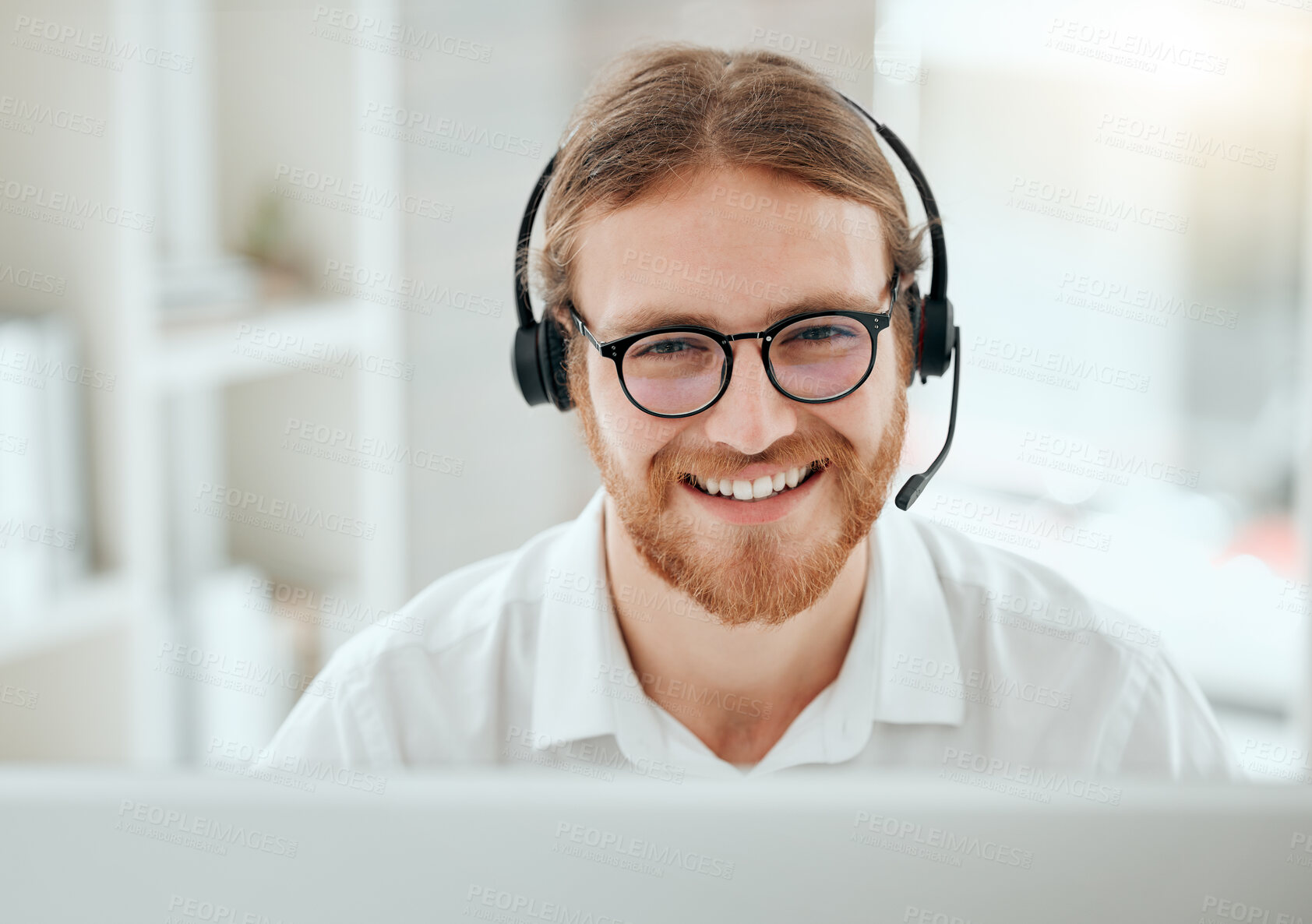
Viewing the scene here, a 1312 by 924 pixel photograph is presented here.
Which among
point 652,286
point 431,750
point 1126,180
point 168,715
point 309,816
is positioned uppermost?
point 1126,180

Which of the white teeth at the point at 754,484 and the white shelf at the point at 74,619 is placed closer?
the white teeth at the point at 754,484

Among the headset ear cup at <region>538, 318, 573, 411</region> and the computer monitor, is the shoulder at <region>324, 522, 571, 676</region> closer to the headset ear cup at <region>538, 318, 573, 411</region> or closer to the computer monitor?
the headset ear cup at <region>538, 318, 573, 411</region>

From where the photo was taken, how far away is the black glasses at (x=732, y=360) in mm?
925

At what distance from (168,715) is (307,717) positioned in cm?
76

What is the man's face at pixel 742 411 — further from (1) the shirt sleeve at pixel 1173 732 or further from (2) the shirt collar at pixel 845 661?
(1) the shirt sleeve at pixel 1173 732

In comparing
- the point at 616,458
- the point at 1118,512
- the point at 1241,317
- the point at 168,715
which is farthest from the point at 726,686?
the point at 1241,317

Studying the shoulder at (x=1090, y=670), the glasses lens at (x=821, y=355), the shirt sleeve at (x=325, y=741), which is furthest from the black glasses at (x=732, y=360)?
the shirt sleeve at (x=325, y=741)

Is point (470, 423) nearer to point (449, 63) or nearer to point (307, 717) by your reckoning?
point (449, 63)

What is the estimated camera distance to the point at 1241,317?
76.0 inches

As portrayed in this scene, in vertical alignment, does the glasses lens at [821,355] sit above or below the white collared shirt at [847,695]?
above

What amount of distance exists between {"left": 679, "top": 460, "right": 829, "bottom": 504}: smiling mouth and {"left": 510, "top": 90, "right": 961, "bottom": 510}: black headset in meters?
0.11

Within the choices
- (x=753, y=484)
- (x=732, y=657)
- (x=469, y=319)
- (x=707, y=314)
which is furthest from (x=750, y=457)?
(x=469, y=319)

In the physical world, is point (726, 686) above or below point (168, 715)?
above

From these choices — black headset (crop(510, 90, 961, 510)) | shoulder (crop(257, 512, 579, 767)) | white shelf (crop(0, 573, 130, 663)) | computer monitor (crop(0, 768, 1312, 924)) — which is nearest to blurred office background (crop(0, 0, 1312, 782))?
white shelf (crop(0, 573, 130, 663))
